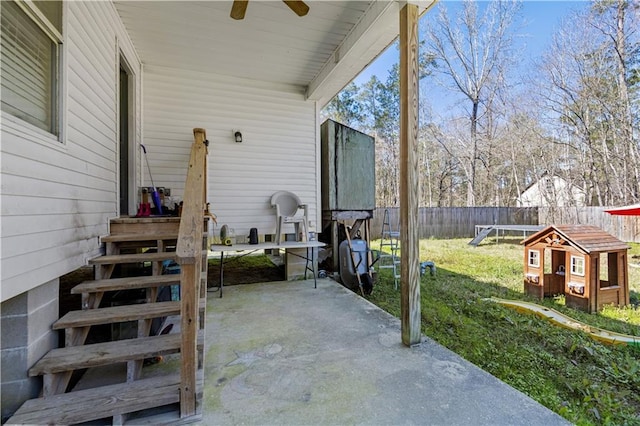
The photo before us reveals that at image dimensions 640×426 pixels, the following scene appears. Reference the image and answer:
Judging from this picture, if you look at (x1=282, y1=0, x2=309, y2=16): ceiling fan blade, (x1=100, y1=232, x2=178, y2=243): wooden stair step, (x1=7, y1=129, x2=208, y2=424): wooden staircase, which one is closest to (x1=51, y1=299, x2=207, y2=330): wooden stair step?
(x1=7, y1=129, x2=208, y2=424): wooden staircase

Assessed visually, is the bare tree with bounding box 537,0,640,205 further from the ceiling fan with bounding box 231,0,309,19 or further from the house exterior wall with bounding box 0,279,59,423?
the house exterior wall with bounding box 0,279,59,423

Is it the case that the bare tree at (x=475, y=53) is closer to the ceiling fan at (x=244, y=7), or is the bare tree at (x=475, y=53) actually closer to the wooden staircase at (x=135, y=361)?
the ceiling fan at (x=244, y=7)

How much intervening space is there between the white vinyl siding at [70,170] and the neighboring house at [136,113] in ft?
0.04

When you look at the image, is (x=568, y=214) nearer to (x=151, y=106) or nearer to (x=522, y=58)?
(x=522, y=58)

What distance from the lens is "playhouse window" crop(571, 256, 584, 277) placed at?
470cm

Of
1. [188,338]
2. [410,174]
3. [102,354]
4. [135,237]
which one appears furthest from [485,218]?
[102,354]

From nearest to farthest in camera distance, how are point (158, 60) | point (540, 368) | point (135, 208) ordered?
point (540, 368) → point (135, 208) → point (158, 60)

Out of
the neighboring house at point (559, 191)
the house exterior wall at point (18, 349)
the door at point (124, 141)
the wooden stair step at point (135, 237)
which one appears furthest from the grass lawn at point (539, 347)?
the neighboring house at point (559, 191)

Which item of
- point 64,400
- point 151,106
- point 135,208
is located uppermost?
point 151,106

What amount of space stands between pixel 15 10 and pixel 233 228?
12.1ft

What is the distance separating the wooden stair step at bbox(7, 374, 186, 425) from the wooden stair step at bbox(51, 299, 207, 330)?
1.52ft

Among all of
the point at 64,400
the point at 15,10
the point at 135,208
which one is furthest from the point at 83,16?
the point at 64,400

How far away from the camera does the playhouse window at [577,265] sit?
470 centimetres

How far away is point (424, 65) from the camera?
16.2 m
